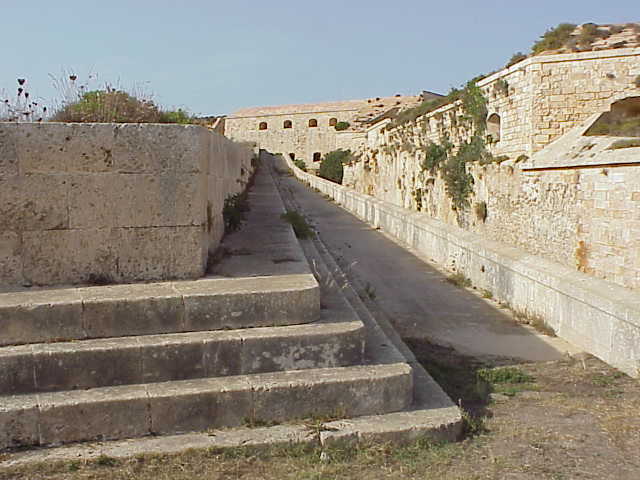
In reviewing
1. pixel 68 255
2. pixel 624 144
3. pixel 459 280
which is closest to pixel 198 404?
pixel 68 255

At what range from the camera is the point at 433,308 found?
26.8ft

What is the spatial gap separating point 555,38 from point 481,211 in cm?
424

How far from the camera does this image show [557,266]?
707 centimetres

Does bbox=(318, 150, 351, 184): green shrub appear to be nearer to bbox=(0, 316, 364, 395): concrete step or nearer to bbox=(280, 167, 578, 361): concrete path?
bbox=(280, 167, 578, 361): concrete path

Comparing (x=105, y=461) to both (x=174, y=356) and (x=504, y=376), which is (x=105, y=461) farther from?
(x=504, y=376)

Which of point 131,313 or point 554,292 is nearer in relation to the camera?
point 131,313

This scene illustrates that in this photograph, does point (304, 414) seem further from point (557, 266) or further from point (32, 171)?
point (557, 266)

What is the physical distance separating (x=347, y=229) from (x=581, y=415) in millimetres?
13802

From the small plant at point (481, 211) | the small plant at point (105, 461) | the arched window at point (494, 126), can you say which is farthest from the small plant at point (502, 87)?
the small plant at point (105, 461)

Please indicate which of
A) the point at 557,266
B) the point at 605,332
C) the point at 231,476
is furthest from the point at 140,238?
the point at 557,266

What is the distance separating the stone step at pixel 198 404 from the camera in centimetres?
326

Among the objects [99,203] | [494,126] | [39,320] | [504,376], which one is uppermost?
[494,126]

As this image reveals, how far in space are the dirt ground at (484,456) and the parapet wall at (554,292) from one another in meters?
1.03

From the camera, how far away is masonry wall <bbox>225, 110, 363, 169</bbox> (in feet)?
167
